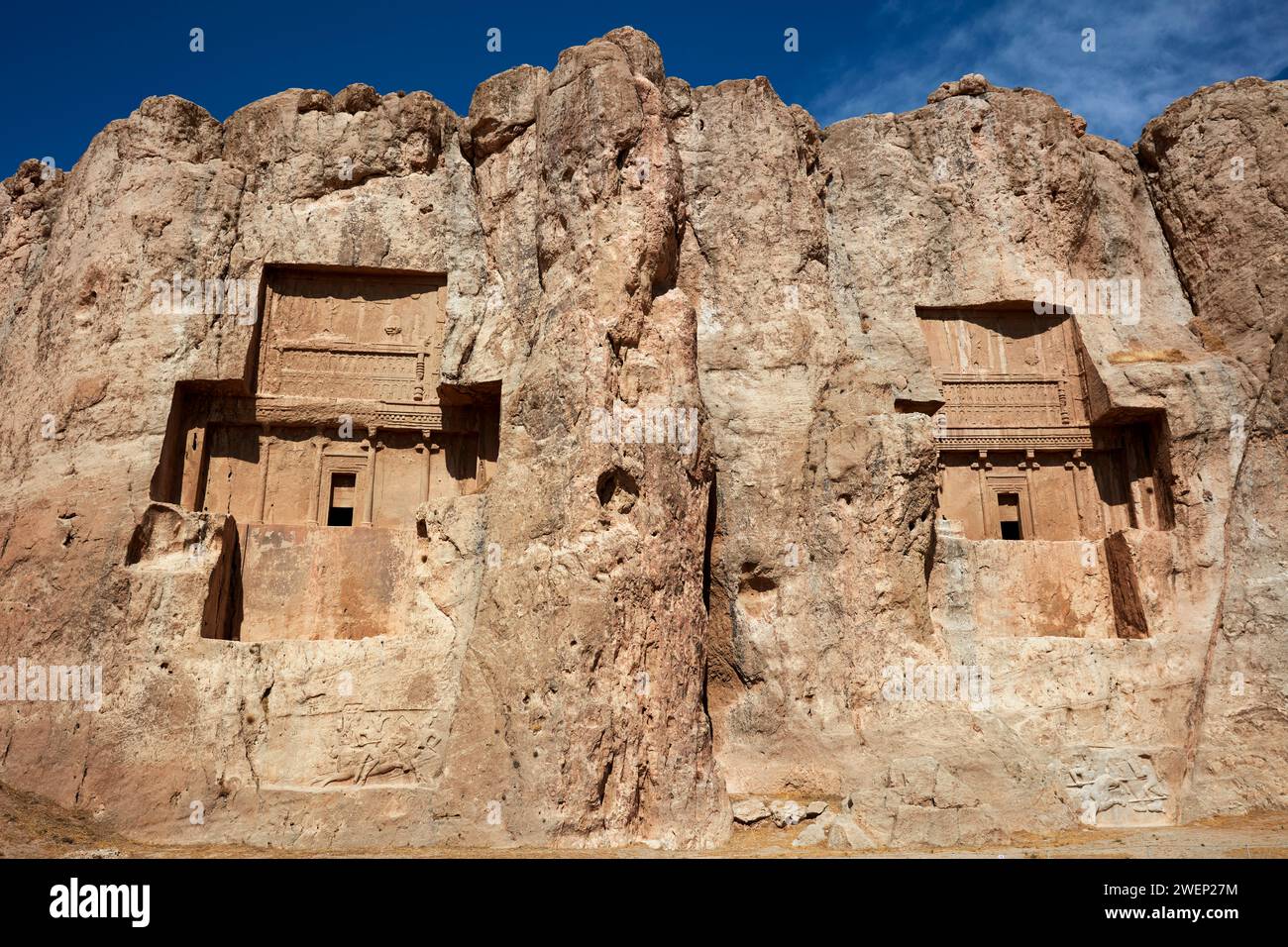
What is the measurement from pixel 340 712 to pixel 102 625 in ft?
10.3

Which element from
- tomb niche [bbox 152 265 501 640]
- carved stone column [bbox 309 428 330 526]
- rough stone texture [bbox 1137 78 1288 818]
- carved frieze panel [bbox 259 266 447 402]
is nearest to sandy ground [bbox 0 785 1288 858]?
rough stone texture [bbox 1137 78 1288 818]

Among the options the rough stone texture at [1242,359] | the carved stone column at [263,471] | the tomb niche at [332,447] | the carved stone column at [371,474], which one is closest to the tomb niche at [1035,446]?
the rough stone texture at [1242,359]

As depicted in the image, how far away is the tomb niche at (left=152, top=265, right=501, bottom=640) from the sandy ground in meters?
3.30

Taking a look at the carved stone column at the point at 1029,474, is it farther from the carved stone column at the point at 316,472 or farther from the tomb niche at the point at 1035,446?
the carved stone column at the point at 316,472

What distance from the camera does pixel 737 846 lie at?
1115 cm

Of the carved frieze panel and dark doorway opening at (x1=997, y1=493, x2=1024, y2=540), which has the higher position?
the carved frieze panel

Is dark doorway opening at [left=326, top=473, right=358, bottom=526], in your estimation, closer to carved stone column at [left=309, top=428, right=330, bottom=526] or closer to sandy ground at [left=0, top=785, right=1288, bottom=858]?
carved stone column at [left=309, top=428, right=330, bottom=526]

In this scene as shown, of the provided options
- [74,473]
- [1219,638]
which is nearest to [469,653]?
[74,473]

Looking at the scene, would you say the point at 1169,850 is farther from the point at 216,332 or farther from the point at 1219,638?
the point at 216,332

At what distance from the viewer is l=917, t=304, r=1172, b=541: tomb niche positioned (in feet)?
52.4

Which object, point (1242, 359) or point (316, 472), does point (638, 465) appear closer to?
point (316, 472)

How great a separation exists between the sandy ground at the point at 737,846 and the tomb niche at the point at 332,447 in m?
3.30

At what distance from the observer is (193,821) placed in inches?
466

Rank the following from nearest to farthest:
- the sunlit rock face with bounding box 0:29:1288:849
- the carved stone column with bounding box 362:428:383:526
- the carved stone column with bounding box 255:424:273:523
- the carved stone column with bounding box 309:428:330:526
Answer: the sunlit rock face with bounding box 0:29:1288:849 < the carved stone column with bounding box 255:424:273:523 < the carved stone column with bounding box 309:428:330:526 < the carved stone column with bounding box 362:428:383:526
